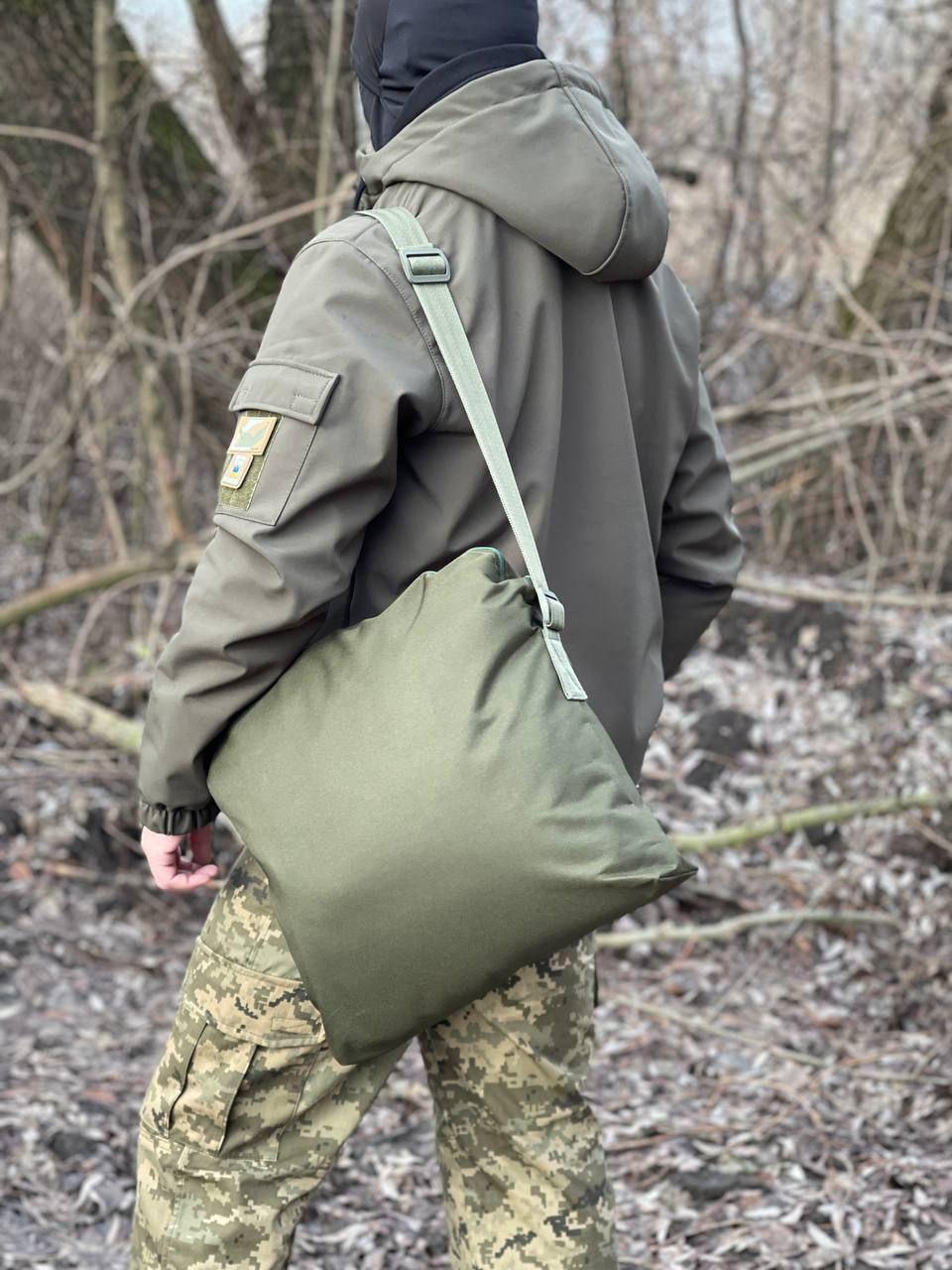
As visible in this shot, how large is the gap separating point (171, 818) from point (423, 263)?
2.43ft

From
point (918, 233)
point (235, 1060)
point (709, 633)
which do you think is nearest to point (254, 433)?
point (235, 1060)

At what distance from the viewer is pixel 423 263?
1.48 meters

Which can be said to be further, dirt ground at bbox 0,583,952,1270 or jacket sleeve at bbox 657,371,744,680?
dirt ground at bbox 0,583,952,1270

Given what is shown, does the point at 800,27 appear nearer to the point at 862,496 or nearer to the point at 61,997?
the point at 862,496

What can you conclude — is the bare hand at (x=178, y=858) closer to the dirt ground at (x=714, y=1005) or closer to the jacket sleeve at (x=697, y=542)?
the jacket sleeve at (x=697, y=542)

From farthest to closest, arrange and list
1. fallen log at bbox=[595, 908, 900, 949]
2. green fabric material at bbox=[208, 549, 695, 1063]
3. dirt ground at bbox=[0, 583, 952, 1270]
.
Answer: fallen log at bbox=[595, 908, 900, 949] → dirt ground at bbox=[0, 583, 952, 1270] → green fabric material at bbox=[208, 549, 695, 1063]

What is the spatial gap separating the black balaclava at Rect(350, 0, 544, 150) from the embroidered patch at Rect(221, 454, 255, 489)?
1.57 ft

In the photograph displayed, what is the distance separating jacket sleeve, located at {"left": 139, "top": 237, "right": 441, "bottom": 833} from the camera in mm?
1446

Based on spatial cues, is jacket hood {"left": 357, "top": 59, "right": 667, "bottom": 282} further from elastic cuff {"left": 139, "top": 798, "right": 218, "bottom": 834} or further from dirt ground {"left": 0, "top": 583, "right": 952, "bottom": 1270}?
dirt ground {"left": 0, "top": 583, "right": 952, "bottom": 1270}

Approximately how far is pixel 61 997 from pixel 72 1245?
0.91 meters

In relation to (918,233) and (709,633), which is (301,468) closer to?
(709,633)

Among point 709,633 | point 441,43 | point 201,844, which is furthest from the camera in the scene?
point 709,633

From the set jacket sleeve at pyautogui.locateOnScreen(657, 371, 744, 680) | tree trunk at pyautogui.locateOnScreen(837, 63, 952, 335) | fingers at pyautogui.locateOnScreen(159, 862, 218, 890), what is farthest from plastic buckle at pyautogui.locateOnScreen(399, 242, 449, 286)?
tree trunk at pyautogui.locateOnScreen(837, 63, 952, 335)

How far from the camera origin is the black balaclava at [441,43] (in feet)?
5.17
